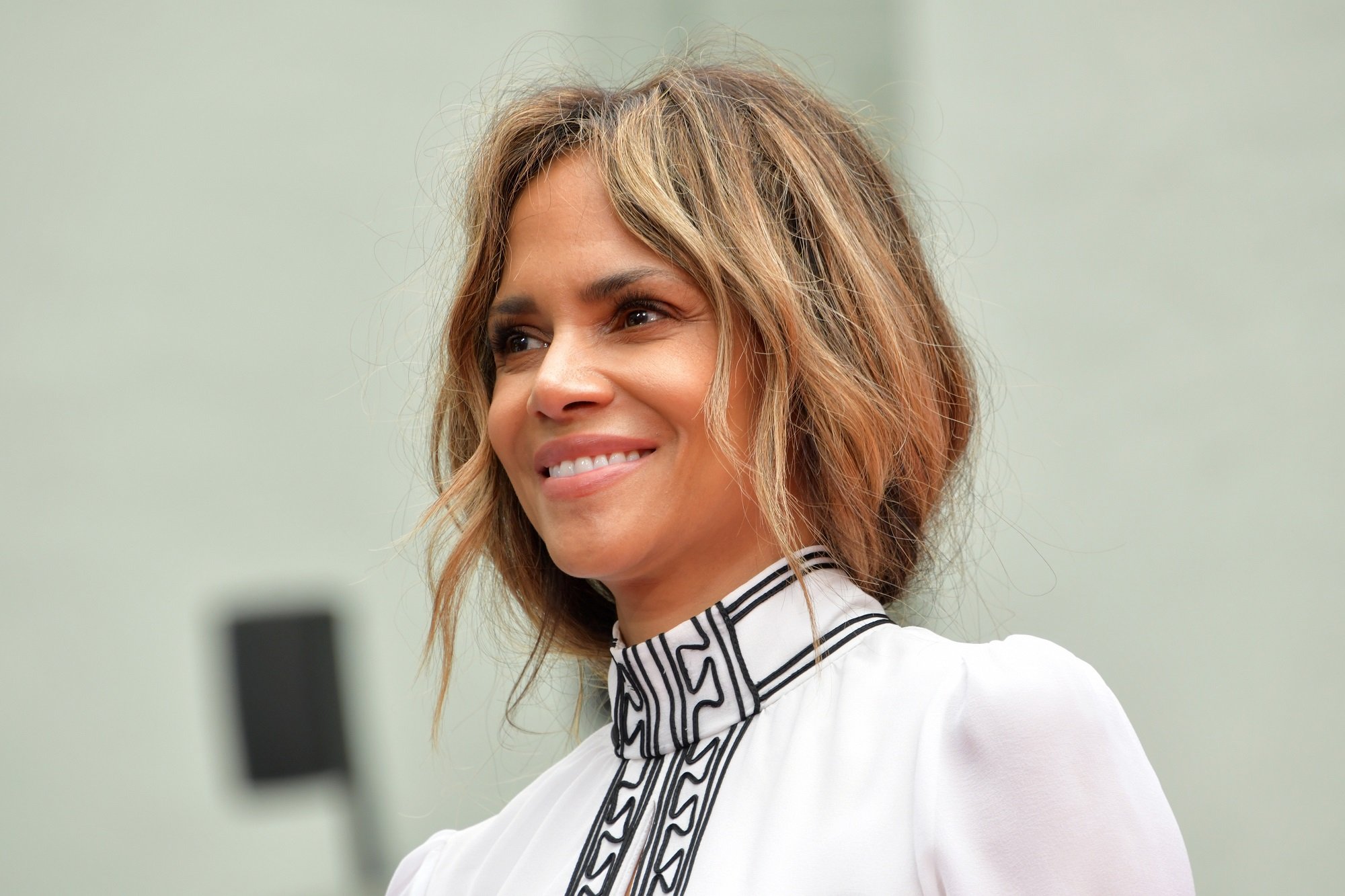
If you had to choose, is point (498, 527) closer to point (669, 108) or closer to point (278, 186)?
point (669, 108)

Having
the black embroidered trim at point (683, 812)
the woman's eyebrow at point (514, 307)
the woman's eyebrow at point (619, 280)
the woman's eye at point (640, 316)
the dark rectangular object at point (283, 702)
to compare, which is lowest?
the dark rectangular object at point (283, 702)

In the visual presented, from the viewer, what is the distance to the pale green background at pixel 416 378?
3416 mm

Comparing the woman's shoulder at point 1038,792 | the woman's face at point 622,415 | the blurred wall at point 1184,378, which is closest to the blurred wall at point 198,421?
the blurred wall at point 1184,378

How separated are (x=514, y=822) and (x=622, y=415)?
24.1 inches

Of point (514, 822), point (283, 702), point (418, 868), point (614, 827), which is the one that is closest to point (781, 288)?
point (614, 827)

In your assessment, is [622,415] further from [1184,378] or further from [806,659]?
[1184,378]

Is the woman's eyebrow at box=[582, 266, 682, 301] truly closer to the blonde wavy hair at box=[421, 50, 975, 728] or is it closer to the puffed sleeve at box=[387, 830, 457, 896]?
the blonde wavy hair at box=[421, 50, 975, 728]

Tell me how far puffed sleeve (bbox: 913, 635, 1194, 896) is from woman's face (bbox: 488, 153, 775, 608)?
1.25 feet

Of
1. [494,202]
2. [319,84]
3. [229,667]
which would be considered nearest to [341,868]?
[229,667]

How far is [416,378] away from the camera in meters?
3.72

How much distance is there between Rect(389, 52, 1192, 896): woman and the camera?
1.36 m

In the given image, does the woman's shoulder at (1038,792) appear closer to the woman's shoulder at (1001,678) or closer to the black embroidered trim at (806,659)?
the woman's shoulder at (1001,678)

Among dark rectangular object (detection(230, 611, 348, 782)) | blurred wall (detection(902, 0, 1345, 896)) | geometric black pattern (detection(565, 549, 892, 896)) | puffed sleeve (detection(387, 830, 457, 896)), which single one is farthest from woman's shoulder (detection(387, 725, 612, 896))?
dark rectangular object (detection(230, 611, 348, 782))

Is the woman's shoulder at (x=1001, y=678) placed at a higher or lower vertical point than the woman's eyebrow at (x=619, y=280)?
lower
